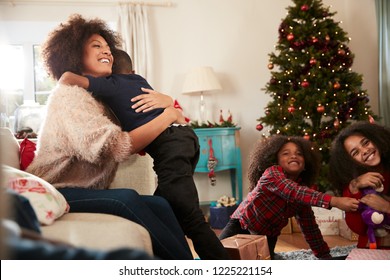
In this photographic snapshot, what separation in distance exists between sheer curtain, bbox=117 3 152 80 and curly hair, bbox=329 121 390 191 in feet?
1.96

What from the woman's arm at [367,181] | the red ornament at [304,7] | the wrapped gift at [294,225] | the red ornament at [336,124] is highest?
the red ornament at [304,7]

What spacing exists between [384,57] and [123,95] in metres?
0.73

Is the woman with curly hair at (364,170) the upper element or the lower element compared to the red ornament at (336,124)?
lower

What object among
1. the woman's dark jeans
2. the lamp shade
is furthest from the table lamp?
the woman's dark jeans

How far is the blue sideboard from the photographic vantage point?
153 cm

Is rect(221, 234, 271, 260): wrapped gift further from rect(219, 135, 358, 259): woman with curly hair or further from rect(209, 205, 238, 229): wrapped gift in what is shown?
rect(209, 205, 238, 229): wrapped gift

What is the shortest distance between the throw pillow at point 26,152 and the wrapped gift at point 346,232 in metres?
0.72

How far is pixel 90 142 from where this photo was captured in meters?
0.90

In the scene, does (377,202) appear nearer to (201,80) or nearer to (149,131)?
(149,131)

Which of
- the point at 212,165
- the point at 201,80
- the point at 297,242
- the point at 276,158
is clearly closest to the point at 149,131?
the point at 276,158

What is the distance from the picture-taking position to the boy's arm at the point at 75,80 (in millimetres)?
933

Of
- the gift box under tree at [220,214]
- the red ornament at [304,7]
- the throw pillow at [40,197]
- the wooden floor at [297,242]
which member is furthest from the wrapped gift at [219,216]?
the red ornament at [304,7]

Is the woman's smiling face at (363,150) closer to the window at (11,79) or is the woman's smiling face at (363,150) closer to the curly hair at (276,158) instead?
the curly hair at (276,158)
